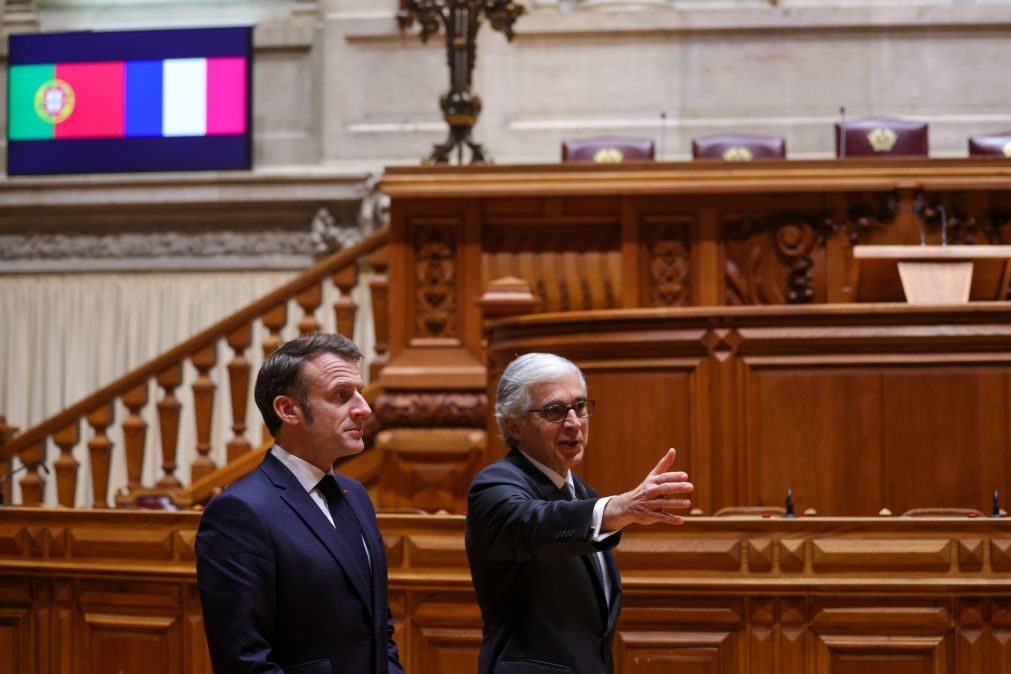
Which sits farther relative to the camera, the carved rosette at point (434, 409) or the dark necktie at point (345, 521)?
the carved rosette at point (434, 409)

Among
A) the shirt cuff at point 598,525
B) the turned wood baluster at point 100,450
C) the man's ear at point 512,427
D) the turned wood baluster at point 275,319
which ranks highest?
the turned wood baluster at point 275,319

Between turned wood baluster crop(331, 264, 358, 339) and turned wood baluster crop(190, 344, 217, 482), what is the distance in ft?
2.08

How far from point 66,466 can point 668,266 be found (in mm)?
2916

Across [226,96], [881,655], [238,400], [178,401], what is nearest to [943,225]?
[881,655]

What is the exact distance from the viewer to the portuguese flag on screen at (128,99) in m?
10.2

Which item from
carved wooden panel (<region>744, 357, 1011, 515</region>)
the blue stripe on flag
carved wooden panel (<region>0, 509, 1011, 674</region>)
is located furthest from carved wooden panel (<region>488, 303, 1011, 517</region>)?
the blue stripe on flag

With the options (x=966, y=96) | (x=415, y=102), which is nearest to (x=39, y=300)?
(x=415, y=102)

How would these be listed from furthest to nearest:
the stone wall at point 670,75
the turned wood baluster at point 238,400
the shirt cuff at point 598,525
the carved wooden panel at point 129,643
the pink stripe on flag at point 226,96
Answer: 1. the pink stripe on flag at point 226,96
2. the stone wall at point 670,75
3. the turned wood baluster at point 238,400
4. the carved wooden panel at point 129,643
5. the shirt cuff at point 598,525

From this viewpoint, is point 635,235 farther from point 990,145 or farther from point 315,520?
point 315,520

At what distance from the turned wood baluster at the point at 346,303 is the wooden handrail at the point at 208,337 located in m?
0.04

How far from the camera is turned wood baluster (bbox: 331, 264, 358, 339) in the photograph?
22.2 feet

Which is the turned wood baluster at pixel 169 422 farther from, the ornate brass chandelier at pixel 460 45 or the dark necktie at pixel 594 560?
the dark necktie at pixel 594 560

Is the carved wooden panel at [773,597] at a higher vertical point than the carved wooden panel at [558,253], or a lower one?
lower

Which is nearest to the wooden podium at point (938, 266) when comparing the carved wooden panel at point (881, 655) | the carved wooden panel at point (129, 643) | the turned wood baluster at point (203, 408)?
the carved wooden panel at point (881, 655)
